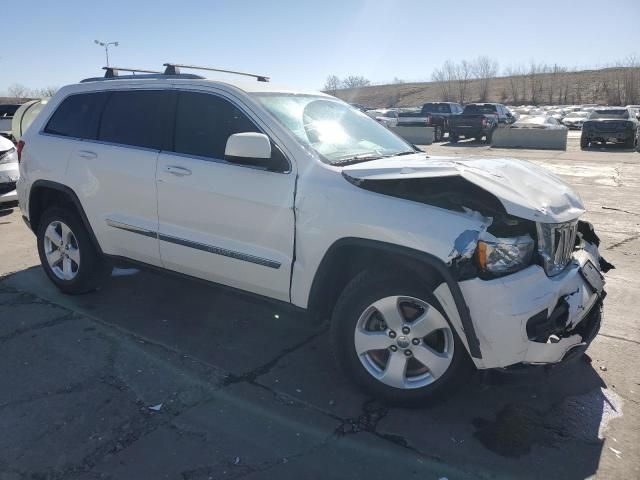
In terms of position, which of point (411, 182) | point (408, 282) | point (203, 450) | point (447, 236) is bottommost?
point (203, 450)

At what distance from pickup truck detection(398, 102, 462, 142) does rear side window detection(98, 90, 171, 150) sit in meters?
24.1

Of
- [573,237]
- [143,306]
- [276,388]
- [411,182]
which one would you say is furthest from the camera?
[143,306]

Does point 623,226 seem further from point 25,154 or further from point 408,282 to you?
point 25,154

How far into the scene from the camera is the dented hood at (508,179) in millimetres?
2787

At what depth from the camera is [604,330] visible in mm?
4223

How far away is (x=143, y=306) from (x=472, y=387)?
2847mm

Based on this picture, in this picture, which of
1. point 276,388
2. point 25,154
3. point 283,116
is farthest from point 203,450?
point 25,154

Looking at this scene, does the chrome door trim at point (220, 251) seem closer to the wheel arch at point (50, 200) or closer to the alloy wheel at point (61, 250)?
the wheel arch at point (50, 200)

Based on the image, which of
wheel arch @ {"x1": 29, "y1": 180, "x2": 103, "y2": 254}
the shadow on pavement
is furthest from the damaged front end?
wheel arch @ {"x1": 29, "y1": 180, "x2": 103, "y2": 254}

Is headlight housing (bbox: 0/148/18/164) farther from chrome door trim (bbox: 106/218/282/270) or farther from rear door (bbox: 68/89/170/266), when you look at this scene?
chrome door trim (bbox: 106/218/282/270)

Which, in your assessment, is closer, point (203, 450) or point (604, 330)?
point (203, 450)

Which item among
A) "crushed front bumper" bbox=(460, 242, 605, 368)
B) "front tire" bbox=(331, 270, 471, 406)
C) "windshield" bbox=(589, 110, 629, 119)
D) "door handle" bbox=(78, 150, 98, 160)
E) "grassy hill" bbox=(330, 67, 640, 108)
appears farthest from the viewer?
"grassy hill" bbox=(330, 67, 640, 108)

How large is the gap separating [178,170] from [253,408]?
1.75 meters

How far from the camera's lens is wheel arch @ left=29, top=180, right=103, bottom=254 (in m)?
4.59
